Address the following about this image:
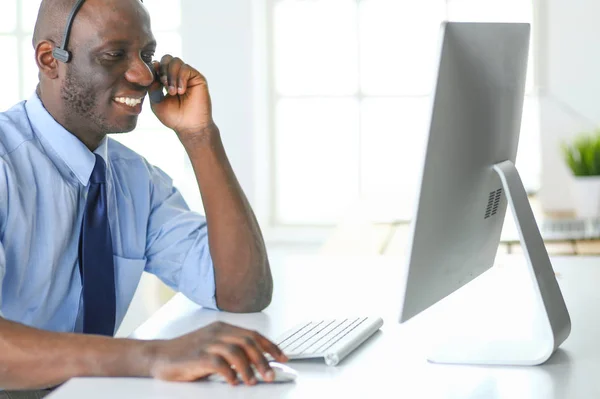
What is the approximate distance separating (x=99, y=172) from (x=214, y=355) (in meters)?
0.60

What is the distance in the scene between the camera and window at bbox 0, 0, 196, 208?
4.30 m

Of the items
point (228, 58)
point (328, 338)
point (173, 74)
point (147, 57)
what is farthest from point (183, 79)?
point (228, 58)

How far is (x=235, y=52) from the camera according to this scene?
418 centimetres

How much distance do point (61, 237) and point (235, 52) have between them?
2.63 meters

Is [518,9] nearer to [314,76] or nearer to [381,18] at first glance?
[381,18]

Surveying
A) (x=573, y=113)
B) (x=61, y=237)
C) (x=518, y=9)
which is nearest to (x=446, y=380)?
(x=61, y=237)

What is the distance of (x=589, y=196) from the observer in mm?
3148

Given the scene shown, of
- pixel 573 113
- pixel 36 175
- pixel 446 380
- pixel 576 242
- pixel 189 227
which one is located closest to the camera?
pixel 446 380

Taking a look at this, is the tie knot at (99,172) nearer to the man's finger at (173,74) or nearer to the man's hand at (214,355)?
Result: the man's finger at (173,74)

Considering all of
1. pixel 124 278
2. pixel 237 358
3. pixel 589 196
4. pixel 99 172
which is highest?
pixel 99 172

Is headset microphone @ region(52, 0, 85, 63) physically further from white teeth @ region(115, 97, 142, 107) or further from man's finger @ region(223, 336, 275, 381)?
man's finger @ region(223, 336, 275, 381)

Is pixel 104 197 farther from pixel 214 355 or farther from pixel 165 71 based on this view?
pixel 214 355

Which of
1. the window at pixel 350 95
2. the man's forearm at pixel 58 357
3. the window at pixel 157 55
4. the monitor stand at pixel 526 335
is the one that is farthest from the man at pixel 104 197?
the window at pixel 157 55

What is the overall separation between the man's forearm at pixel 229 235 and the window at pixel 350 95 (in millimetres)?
2248
